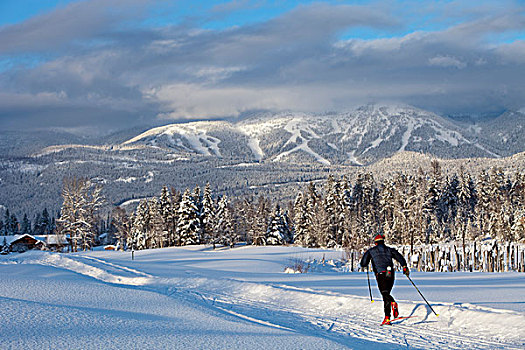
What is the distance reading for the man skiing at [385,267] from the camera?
386 inches

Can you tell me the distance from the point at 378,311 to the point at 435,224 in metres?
52.6

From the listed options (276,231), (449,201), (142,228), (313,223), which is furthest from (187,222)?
(449,201)

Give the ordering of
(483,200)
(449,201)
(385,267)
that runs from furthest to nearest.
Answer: (449,201), (483,200), (385,267)

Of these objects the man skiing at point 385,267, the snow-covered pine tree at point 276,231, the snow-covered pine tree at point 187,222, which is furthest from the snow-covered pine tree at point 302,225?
the man skiing at point 385,267

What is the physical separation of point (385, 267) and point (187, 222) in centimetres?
5286

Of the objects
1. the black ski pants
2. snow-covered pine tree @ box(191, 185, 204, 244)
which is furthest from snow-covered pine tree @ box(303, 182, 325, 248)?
the black ski pants

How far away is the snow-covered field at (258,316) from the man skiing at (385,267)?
472mm

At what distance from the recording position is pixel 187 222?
61.4 metres

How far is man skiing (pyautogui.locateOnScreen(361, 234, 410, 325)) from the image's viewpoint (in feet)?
32.2

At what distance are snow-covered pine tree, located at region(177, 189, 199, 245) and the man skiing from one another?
169 ft

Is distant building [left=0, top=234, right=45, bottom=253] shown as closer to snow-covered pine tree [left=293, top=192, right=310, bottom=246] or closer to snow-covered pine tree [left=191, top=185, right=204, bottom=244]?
snow-covered pine tree [left=191, top=185, right=204, bottom=244]

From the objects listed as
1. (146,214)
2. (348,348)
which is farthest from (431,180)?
(348,348)

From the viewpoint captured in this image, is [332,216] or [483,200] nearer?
[332,216]

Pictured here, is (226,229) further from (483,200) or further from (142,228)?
(483,200)
